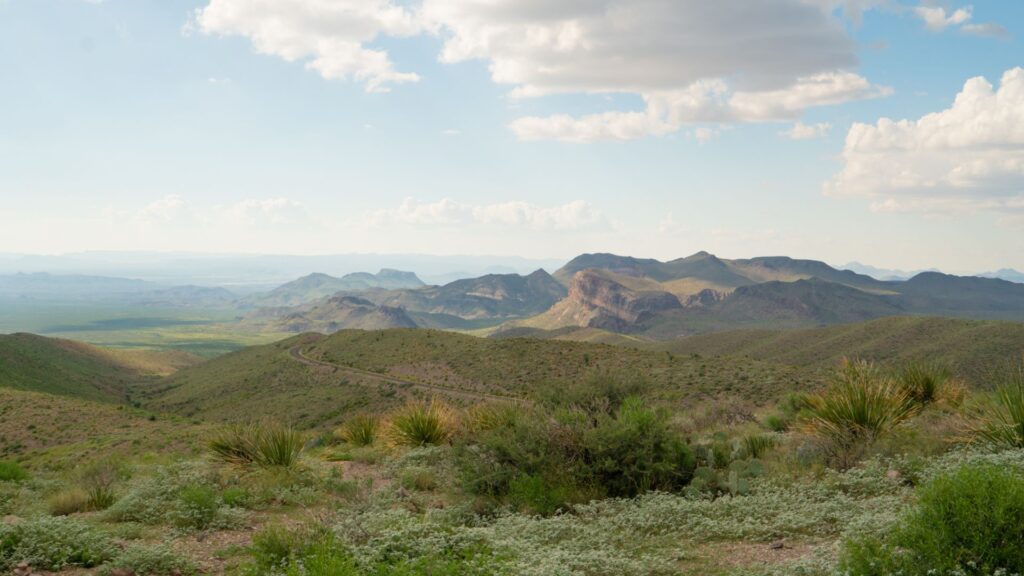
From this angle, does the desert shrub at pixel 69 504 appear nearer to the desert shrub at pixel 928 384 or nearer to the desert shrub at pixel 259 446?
the desert shrub at pixel 259 446

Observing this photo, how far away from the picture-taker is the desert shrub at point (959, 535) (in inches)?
190

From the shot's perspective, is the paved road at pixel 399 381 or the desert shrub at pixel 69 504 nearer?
the desert shrub at pixel 69 504

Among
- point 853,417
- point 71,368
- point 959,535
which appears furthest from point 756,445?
point 71,368

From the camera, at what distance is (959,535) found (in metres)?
4.99

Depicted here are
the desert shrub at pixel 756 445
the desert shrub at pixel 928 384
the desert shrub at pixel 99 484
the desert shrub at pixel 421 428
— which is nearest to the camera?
the desert shrub at pixel 99 484

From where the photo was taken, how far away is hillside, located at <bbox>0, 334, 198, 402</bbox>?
65188 mm

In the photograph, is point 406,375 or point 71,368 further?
point 71,368

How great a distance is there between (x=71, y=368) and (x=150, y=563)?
92596 mm

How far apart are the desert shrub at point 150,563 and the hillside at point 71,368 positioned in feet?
208

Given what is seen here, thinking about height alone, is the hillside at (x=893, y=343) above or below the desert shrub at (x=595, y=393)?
below

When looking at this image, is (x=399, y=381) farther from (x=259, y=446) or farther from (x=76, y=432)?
(x=259, y=446)

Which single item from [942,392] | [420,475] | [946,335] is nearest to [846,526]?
[420,475]

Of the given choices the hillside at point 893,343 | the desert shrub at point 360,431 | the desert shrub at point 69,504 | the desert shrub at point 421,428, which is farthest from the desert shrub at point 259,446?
the hillside at point 893,343

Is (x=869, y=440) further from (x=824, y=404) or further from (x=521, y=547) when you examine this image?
(x=521, y=547)
